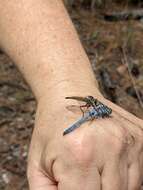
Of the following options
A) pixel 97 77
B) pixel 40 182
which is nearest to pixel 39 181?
pixel 40 182

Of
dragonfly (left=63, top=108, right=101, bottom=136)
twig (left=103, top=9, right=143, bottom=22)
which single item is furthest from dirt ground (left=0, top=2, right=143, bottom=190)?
dragonfly (left=63, top=108, right=101, bottom=136)

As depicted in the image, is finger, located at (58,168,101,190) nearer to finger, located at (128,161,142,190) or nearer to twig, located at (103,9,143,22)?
finger, located at (128,161,142,190)

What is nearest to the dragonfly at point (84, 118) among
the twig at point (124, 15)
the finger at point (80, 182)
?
the finger at point (80, 182)

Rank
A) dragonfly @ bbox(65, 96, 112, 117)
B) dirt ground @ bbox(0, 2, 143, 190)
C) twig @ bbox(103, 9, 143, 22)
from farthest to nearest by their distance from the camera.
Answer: twig @ bbox(103, 9, 143, 22) < dirt ground @ bbox(0, 2, 143, 190) < dragonfly @ bbox(65, 96, 112, 117)

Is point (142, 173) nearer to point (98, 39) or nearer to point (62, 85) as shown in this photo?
point (62, 85)

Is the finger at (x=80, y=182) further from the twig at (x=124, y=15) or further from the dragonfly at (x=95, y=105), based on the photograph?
the twig at (x=124, y=15)
